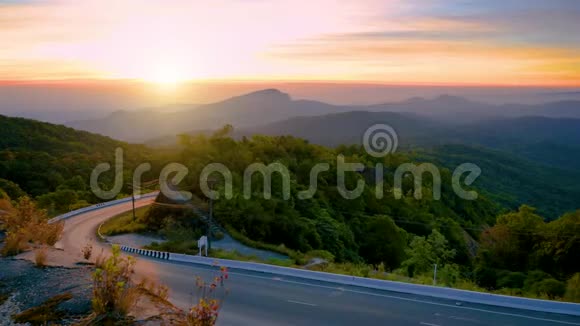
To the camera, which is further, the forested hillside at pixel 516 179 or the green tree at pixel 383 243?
the forested hillside at pixel 516 179

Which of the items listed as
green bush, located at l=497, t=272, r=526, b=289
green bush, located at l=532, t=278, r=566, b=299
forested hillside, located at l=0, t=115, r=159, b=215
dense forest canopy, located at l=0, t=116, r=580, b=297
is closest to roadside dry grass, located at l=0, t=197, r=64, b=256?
dense forest canopy, located at l=0, t=116, r=580, b=297

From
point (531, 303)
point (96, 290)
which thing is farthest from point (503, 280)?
point (96, 290)

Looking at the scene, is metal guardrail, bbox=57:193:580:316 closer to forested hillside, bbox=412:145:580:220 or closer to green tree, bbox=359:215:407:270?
green tree, bbox=359:215:407:270

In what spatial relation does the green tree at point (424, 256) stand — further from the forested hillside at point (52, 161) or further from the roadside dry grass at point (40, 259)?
the forested hillside at point (52, 161)

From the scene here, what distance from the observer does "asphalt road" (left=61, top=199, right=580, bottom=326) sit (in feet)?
39.2

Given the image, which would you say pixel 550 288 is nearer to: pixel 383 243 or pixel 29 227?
pixel 29 227

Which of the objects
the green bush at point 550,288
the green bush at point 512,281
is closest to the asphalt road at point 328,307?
the green bush at point 550,288

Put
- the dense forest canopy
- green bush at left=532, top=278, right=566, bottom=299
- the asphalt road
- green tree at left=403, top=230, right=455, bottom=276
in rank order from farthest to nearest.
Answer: green tree at left=403, top=230, right=455, bottom=276 → the dense forest canopy → green bush at left=532, top=278, right=566, bottom=299 → the asphalt road

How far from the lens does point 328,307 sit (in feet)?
42.9

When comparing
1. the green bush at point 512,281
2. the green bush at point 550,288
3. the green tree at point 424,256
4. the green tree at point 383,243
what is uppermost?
the green bush at point 550,288

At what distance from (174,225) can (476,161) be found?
94591 millimetres

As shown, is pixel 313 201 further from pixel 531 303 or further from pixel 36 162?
pixel 36 162

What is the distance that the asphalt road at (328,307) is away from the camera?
11961 millimetres

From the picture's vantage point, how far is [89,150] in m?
82.5
